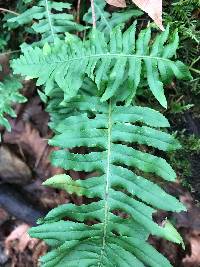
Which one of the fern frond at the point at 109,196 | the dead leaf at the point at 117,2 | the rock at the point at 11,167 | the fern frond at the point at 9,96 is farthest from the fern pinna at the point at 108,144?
the rock at the point at 11,167

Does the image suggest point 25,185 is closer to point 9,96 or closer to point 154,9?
point 9,96

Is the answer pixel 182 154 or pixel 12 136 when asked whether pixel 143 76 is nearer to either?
pixel 182 154

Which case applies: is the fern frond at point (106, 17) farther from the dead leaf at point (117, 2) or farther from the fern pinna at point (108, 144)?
the fern pinna at point (108, 144)

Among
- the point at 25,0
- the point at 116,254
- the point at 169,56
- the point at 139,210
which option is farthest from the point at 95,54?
the point at 116,254

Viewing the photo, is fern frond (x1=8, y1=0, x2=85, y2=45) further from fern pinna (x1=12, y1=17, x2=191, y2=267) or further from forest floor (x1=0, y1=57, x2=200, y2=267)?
forest floor (x1=0, y1=57, x2=200, y2=267)

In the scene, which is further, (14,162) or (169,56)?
(14,162)

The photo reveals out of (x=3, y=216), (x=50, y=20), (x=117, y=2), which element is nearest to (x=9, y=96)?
(x=50, y=20)
